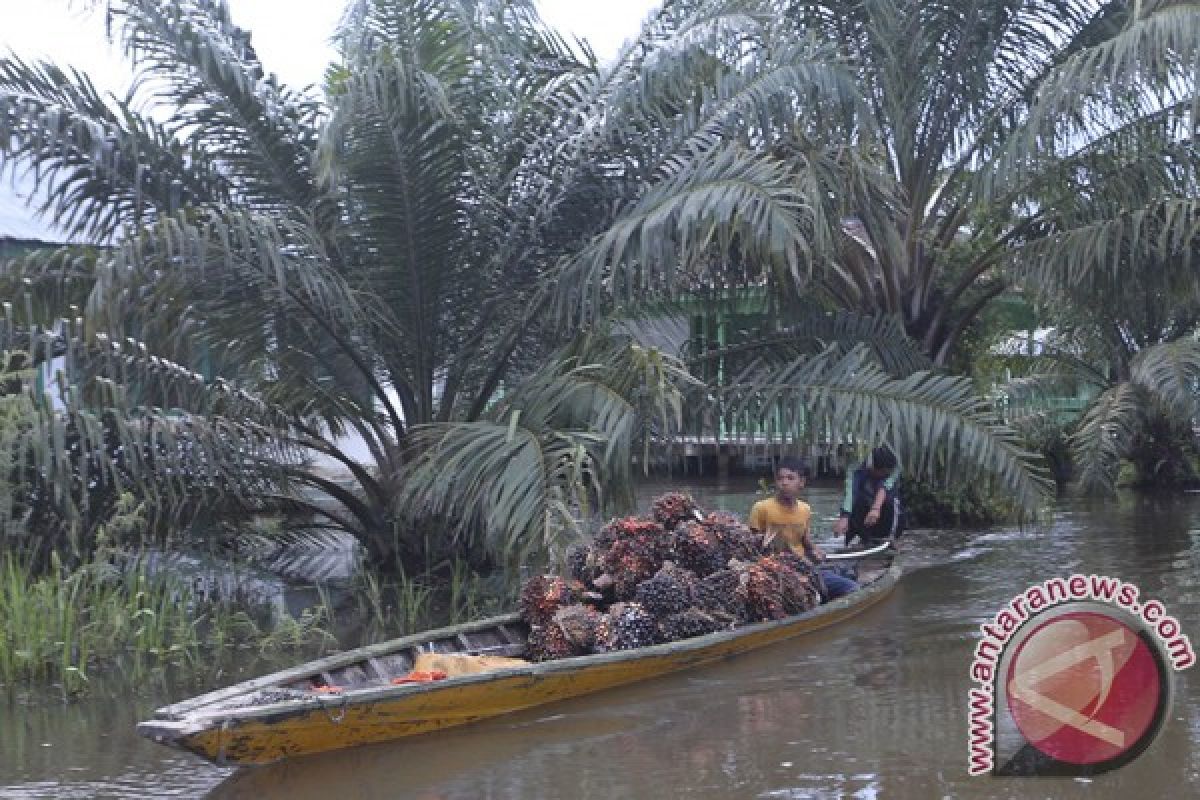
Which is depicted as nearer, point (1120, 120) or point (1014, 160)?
point (1014, 160)

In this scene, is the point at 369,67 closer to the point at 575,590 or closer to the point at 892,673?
the point at 575,590

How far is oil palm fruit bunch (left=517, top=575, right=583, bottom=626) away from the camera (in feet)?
30.8

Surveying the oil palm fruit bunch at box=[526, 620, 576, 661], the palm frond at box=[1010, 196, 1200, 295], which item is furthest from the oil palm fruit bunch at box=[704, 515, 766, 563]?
the palm frond at box=[1010, 196, 1200, 295]

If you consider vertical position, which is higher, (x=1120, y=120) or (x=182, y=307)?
(x=1120, y=120)

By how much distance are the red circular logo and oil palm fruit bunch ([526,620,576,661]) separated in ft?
12.2

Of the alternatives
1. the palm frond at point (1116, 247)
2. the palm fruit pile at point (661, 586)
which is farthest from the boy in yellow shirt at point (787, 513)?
the palm frond at point (1116, 247)

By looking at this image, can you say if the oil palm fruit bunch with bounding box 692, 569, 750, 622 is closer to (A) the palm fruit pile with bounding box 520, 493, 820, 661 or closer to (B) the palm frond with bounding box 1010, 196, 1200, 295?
(A) the palm fruit pile with bounding box 520, 493, 820, 661

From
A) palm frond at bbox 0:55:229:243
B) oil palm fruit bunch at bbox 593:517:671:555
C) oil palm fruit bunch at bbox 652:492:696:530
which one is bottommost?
oil palm fruit bunch at bbox 593:517:671:555

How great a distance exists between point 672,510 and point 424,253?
9.39 feet

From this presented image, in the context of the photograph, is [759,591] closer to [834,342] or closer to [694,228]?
[694,228]

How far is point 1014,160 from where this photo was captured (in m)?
12.3

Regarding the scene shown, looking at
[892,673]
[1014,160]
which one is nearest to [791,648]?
[892,673]

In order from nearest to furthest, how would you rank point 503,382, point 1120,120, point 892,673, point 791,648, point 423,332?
point 892,673 → point 791,648 → point 423,332 → point 503,382 → point 1120,120

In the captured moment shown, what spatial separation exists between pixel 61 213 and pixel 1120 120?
9.01m
